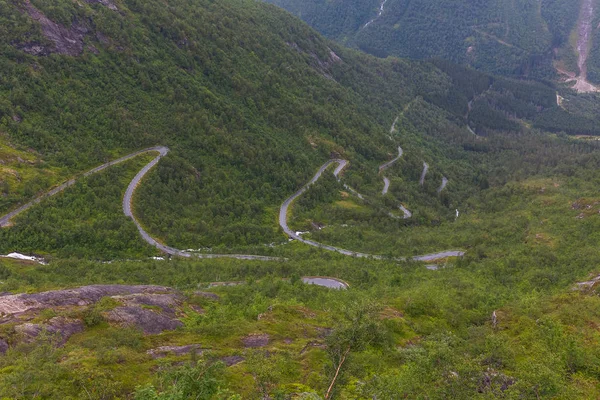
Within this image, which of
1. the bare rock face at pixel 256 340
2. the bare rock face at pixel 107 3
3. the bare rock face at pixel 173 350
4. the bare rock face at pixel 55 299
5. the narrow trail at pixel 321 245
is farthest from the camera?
the bare rock face at pixel 107 3

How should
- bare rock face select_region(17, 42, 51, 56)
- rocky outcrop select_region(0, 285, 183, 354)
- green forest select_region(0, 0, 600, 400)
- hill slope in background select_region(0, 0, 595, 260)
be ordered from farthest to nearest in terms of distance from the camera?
bare rock face select_region(17, 42, 51, 56) → hill slope in background select_region(0, 0, 595, 260) → rocky outcrop select_region(0, 285, 183, 354) → green forest select_region(0, 0, 600, 400)

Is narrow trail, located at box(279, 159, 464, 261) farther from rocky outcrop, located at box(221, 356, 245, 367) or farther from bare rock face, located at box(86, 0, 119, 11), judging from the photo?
bare rock face, located at box(86, 0, 119, 11)

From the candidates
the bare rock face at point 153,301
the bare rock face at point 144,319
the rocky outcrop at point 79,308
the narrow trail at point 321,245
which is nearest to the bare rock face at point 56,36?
the narrow trail at point 321,245

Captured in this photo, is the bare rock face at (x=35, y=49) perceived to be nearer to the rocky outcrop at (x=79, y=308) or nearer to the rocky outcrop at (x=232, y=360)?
the rocky outcrop at (x=79, y=308)

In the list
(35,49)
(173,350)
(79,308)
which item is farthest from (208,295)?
(35,49)

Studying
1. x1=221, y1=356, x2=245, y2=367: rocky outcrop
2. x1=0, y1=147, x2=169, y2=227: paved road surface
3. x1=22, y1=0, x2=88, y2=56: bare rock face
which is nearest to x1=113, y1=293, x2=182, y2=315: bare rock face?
x1=221, y1=356, x2=245, y2=367: rocky outcrop
